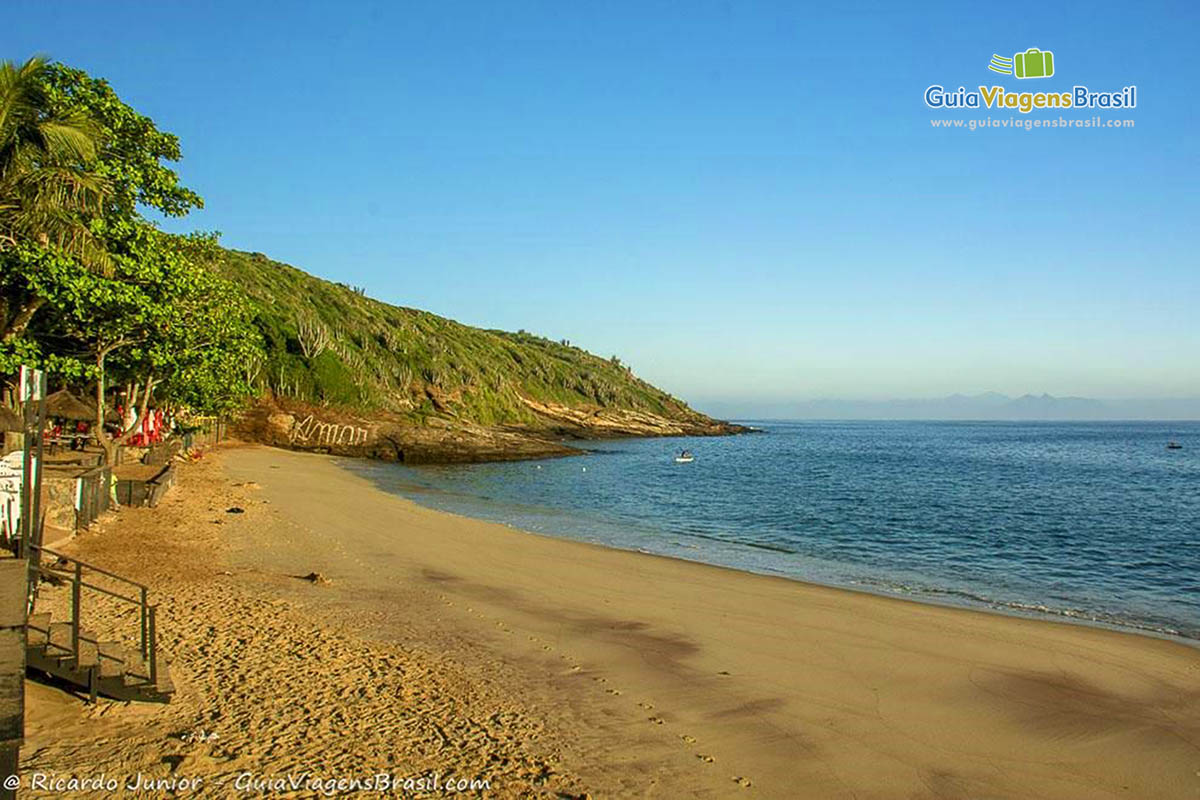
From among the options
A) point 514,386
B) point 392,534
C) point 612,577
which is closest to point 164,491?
point 392,534

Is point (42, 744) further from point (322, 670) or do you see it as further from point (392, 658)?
point (392, 658)

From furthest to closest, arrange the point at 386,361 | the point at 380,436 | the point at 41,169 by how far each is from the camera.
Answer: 1. the point at 386,361
2. the point at 380,436
3. the point at 41,169

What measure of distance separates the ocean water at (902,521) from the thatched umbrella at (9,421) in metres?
15.0

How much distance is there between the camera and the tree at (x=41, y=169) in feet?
49.2

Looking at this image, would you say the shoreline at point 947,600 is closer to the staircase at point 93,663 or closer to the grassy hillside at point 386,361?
the staircase at point 93,663

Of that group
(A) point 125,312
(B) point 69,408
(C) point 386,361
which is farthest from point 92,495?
(C) point 386,361

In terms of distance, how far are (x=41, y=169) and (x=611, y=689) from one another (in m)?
14.8

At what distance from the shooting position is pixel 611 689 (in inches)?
388

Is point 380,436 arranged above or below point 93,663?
above

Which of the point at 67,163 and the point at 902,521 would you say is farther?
the point at 902,521

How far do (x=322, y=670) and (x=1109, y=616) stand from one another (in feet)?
50.0

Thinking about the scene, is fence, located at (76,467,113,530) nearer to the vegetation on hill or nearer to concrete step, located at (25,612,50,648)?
the vegetation on hill

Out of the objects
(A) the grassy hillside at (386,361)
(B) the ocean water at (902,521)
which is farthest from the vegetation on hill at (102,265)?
(B) the ocean water at (902,521)

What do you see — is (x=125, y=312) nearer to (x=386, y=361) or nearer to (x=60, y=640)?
(x=60, y=640)
